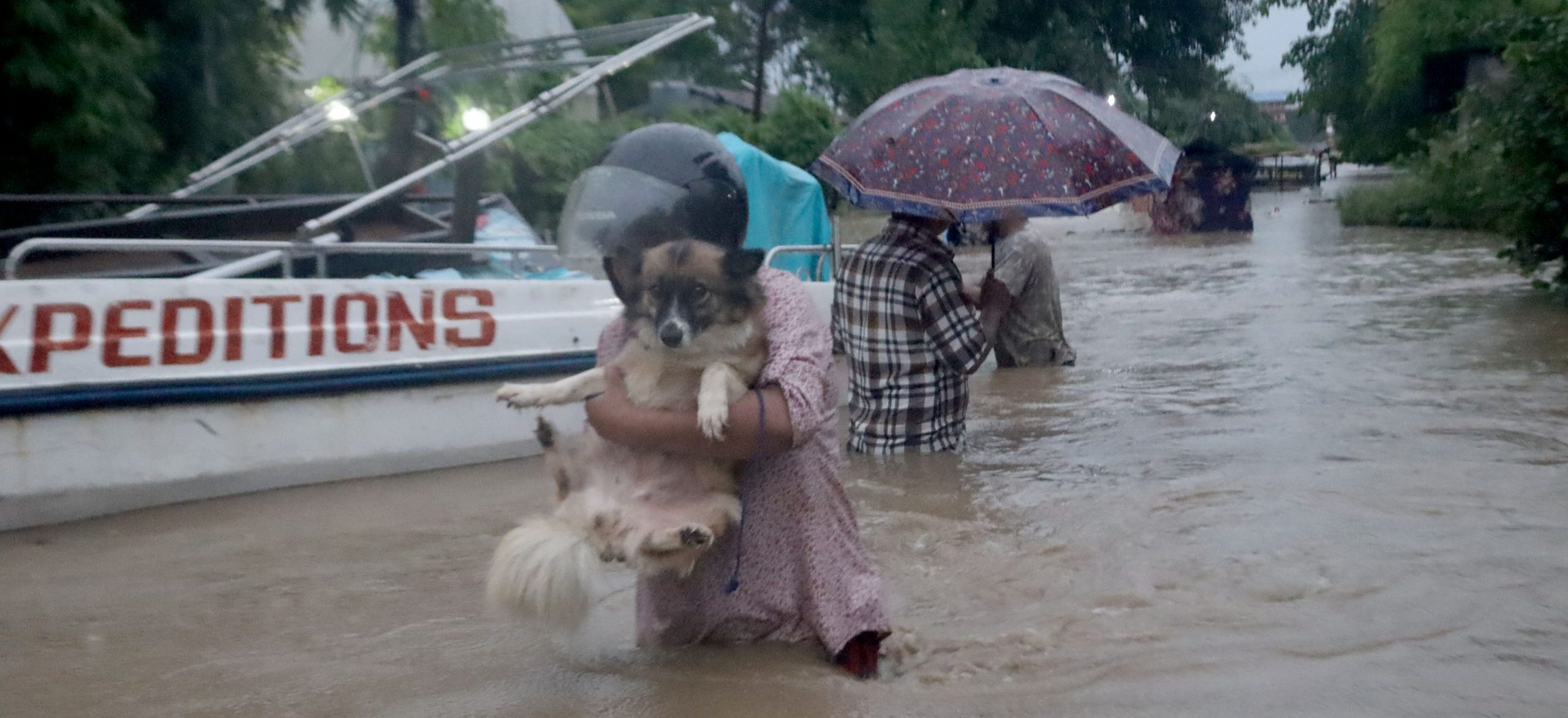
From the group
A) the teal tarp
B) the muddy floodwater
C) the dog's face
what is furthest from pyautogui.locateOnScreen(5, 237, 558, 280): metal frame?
the dog's face

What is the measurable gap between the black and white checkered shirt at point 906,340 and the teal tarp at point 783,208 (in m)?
1.48

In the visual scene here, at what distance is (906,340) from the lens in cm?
645

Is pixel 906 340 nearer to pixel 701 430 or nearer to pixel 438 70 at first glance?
pixel 701 430

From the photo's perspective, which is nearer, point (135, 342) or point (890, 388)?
point (135, 342)

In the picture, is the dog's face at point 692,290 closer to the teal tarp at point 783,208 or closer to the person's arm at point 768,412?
the person's arm at point 768,412

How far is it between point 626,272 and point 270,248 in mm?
3247

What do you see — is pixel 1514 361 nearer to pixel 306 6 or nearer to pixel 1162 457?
pixel 1162 457

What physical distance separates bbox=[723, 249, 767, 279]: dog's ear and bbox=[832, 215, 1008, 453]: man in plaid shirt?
2741mm

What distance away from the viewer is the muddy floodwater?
406 cm

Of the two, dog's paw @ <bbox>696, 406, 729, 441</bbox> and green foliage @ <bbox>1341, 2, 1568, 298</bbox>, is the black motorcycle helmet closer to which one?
dog's paw @ <bbox>696, 406, 729, 441</bbox>

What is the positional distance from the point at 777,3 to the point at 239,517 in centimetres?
2833

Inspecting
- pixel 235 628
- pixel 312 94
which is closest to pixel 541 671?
pixel 235 628

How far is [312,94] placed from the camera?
31.0ft

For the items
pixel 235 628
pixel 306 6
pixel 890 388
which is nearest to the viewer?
pixel 235 628
